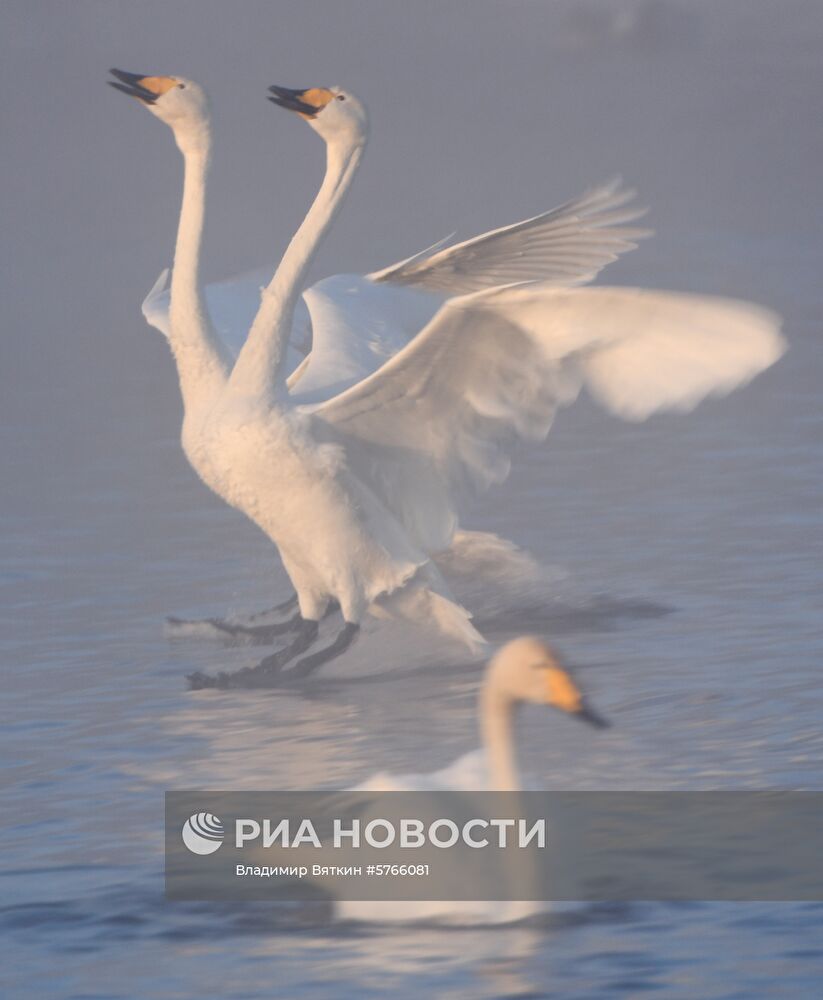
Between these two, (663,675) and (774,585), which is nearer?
(663,675)

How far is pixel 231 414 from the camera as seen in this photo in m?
8.63

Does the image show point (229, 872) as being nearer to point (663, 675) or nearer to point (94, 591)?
point (663, 675)

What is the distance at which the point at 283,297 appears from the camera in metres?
8.94

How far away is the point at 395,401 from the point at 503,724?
247 cm

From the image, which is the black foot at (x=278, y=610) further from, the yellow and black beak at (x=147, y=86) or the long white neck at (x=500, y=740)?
the long white neck at (x=500, y=740)

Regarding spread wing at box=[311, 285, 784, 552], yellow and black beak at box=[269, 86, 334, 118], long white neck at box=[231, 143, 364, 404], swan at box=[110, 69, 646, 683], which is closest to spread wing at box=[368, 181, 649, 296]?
swan at box=[110, 69, 646, 683]

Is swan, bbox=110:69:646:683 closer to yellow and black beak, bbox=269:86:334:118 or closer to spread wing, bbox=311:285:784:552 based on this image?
Answer: yellow and black beak, bbox=269:86:334:118

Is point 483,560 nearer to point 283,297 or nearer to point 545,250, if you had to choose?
point 545,250

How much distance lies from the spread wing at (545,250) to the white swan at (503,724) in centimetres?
207

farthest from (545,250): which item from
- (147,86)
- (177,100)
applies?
(147,86)

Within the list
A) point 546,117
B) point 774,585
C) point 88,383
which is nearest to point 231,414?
point 774,585

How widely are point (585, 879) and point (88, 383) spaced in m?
9.15

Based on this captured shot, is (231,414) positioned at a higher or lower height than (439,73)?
lower

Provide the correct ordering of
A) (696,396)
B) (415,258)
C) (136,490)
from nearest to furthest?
1. (696,396)
2. (415,258)
3. (136,490)
